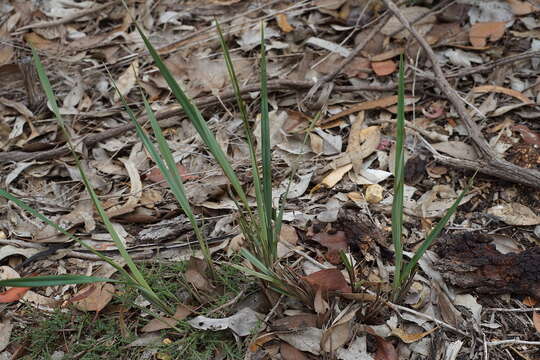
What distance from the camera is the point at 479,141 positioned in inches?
64.4

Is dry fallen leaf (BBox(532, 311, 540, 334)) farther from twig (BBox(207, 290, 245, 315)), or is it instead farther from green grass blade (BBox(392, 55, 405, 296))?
twig (BBox(207, 290, 245, 315))

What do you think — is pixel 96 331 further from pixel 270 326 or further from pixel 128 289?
pixel 270 326

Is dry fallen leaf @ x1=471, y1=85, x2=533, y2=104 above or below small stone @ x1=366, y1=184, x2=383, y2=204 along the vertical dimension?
above

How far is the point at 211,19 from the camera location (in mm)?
2336

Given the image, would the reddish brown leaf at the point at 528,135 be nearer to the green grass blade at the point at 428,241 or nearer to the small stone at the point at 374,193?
the small stone at the point at 374,193

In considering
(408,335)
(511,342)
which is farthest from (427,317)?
(511,342)

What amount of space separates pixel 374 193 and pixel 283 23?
0.95m

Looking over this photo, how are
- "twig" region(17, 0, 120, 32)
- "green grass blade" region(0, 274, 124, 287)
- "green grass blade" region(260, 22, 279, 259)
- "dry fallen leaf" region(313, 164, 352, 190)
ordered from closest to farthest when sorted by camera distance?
"green grass blade" region(0, 274, 124, 287), "green grass blade" region(260, 22, 279, 259), "dry fallen leaf" region(313, 164, 352, 190), "twig" region(17, 0, 120, 32)

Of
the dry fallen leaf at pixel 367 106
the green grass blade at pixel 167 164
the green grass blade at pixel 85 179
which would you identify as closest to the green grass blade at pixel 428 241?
the green grass blade at pixel 167 164

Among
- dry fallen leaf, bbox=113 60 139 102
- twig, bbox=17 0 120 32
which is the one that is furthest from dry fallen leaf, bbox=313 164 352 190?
twig, bbox=17 0 120 32

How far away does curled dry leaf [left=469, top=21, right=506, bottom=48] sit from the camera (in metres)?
2.03

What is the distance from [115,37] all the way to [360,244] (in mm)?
1450

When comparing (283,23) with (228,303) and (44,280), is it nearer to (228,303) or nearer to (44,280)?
(228,303)

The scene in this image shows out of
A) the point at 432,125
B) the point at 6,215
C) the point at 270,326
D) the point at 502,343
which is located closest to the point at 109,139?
the point at 6,215
